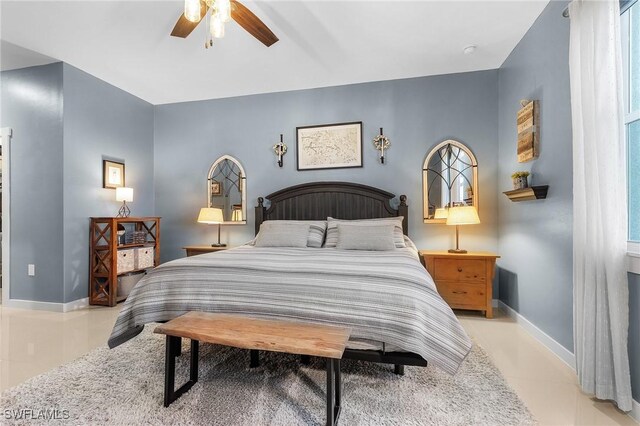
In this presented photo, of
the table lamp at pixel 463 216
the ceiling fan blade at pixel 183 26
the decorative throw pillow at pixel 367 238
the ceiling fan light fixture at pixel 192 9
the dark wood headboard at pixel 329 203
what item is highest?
the ceiling fan blade at pixel 183 26

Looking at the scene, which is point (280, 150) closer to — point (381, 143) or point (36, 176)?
point (381, 143)

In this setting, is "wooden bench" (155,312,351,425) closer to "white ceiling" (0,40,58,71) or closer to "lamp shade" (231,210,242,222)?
"lamp shade" (231,210,242,222)

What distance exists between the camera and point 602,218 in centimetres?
164

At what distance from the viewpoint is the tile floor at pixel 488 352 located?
5.40ft

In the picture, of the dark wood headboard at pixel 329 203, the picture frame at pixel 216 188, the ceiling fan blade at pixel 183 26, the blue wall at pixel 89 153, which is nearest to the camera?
the ceiling fan blade at pixel 183 26

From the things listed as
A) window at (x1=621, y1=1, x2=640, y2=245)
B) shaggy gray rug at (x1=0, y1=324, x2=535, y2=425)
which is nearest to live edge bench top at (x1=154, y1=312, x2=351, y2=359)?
shaggy gray rug at (x1=0, y1=324, x2=535, y2=425)

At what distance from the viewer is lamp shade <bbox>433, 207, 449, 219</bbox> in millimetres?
3572

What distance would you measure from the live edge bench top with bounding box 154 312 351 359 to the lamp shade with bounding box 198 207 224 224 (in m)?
2.38

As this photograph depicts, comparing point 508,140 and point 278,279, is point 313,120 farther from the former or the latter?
point 278,279

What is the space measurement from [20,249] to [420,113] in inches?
197

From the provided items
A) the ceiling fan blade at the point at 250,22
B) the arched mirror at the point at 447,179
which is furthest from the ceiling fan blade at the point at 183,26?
the arched mirror at the point at 447,179

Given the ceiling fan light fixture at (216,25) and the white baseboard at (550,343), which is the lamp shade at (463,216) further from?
the ceiling fan light fixture at (216,25)

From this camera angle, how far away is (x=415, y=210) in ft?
12.3

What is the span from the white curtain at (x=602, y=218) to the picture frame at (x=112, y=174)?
15.5 ft
